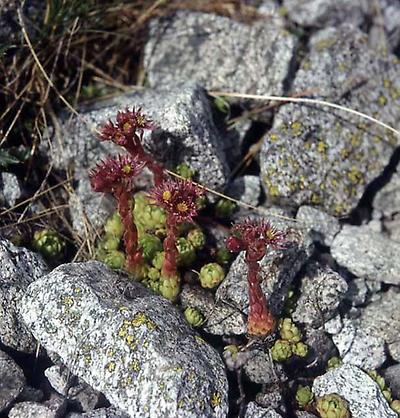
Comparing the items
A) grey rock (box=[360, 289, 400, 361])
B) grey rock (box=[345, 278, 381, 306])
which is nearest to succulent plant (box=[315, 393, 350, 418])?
grey rock (box=[360, 289, 400, 361])

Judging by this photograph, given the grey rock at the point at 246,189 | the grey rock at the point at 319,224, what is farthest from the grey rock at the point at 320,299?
the grey rock at the point at 246,189

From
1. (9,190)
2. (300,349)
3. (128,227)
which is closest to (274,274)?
(300,349)

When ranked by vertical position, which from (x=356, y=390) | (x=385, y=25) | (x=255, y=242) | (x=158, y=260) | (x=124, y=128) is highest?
(x=385, y=25)

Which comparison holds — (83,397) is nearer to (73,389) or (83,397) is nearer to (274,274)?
(73,389)

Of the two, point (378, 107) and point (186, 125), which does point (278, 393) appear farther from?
point (378, 107)

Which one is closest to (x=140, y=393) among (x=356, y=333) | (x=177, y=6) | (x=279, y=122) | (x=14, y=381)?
(x=14, y=381)

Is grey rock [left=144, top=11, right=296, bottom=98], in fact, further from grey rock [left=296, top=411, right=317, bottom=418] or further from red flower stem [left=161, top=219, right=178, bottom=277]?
grey rock [left=296, top=411, right=317, bottom=418]
